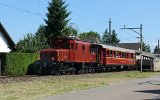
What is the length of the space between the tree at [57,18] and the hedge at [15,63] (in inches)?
1053

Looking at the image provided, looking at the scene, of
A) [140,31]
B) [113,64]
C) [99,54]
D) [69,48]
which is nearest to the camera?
[69,48]

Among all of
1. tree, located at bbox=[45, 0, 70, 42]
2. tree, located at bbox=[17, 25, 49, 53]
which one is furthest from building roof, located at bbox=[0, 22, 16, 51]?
tree, located at bbox=[45, 0, 70, 42]

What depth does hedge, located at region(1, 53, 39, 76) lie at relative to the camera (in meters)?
41.0

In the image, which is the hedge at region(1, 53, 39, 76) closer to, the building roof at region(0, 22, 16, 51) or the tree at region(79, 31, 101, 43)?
the building roof at region(0, 22, 16, 51)

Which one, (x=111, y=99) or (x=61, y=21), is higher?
(x=61, y=21)

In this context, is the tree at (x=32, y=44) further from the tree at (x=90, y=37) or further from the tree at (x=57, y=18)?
the tree at (x=90, y=37)

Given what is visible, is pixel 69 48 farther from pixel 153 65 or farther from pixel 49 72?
pixel 153 65

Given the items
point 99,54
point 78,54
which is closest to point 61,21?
point 99,54

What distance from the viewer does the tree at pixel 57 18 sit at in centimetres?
7100

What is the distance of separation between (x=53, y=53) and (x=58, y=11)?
98.6 ft

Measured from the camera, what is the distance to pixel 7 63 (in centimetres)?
Result: 4106

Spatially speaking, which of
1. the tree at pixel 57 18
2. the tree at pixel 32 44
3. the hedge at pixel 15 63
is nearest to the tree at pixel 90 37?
the tree at pixel 57 18

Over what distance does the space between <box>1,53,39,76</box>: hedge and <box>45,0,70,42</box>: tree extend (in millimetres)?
26742

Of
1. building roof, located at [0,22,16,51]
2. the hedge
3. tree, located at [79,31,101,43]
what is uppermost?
tree, located at [79,31,101,43]
